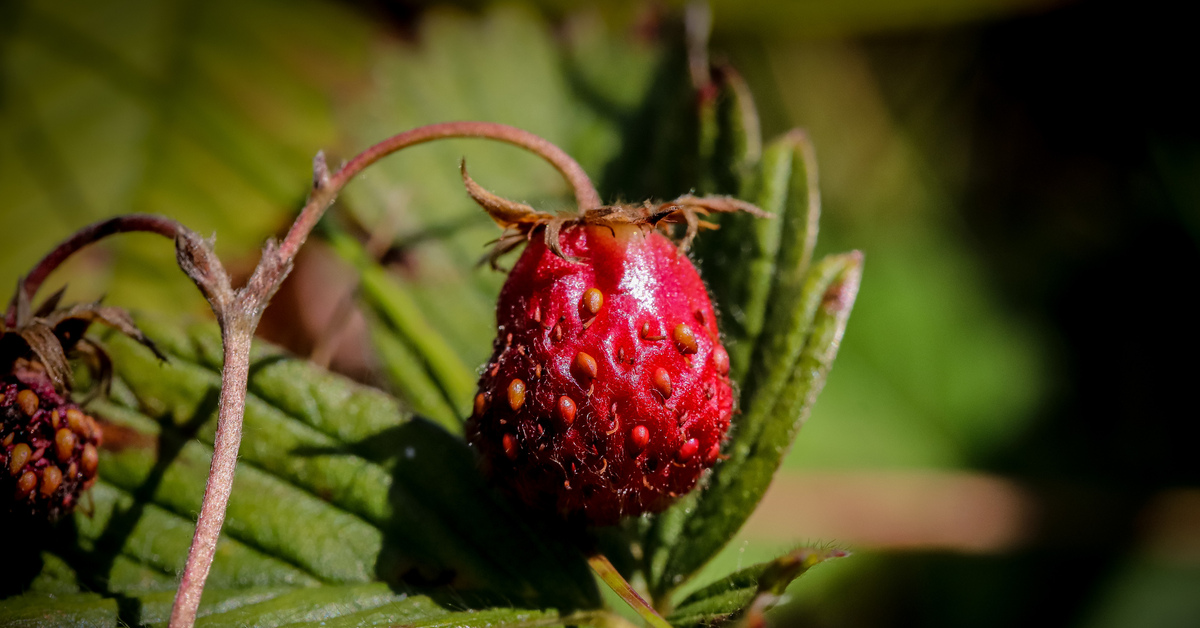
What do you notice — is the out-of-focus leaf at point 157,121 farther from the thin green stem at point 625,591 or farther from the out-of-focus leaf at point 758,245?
the thin green stem at point 625,591

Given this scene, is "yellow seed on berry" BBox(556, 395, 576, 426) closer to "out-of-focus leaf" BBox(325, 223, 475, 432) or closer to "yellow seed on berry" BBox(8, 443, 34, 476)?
"out-of-focus leaf" BBox(325, 223, 475, 432)

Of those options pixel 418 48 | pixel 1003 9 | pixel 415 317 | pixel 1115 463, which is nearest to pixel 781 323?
pixel 415 317

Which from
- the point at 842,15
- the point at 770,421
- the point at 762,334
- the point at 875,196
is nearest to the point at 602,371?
the point at 770,421

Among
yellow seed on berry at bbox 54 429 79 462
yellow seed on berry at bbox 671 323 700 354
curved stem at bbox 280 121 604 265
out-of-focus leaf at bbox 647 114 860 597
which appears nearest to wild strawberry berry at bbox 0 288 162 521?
yellow seed on berry at bbox 54 429 79 462

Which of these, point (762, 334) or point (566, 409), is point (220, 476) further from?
point (762, 334)

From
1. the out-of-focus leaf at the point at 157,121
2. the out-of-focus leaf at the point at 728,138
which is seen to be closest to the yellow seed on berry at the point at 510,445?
the out-of-focus leaf at the point at 728,138

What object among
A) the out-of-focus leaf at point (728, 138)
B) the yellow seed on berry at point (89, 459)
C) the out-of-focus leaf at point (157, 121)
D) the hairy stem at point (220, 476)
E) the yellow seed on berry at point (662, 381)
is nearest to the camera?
A: the hairy stem at point (220, 476)
